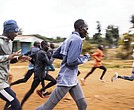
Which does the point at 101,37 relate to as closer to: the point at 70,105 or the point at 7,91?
the point at 70,105

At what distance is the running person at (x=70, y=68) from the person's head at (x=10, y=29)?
78 centimetres

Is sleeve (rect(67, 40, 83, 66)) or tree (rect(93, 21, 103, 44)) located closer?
sleeve (rect(67, 40, 83, 66))

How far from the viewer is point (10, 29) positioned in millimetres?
4750

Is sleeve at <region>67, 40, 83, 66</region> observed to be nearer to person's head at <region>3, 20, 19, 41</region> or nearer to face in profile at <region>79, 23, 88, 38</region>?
face in profile at <region>79, 23, 88, 38</region>

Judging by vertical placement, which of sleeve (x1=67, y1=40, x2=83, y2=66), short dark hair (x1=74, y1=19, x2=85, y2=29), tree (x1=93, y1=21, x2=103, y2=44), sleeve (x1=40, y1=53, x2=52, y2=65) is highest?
short dark hair (x1=74, y1=19, x2=85, y2=29)

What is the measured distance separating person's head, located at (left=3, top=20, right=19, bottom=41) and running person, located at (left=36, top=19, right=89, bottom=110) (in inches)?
30.5

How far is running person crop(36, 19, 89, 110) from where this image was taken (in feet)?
14.5

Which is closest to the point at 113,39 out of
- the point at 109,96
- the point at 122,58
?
the point at 122,58

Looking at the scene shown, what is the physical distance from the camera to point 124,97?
25.8 feet

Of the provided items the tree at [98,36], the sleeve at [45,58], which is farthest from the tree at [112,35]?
the sleeve at [45,58]

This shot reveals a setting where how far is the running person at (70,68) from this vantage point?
4.43m

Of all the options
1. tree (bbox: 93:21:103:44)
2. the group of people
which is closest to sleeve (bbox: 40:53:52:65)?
the group of people

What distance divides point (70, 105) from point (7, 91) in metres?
2.69

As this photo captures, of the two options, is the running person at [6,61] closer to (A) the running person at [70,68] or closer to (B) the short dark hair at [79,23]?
(A) the running person at [70,68]
